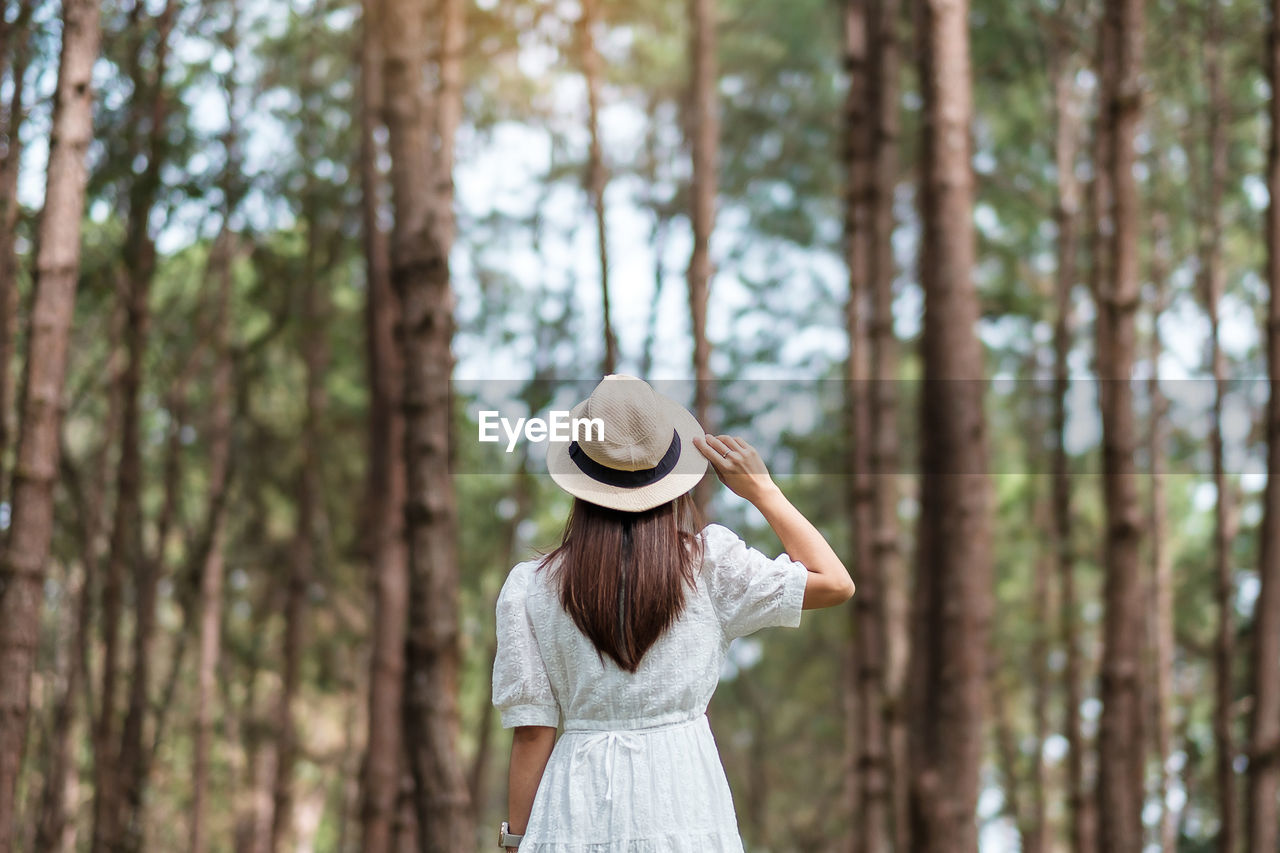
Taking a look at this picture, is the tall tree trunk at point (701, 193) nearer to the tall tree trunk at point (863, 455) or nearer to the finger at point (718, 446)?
the tall tree trunk at point (863, 455)

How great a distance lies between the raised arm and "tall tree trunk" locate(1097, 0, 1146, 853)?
451 centimetres

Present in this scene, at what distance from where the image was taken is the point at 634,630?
2.46 metres

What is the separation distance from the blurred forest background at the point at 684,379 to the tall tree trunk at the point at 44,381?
0.05 feet

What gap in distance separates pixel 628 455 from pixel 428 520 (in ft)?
11.7

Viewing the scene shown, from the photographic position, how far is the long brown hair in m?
2.45

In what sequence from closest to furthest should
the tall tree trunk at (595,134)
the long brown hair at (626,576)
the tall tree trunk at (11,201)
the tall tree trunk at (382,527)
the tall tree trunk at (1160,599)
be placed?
the long brown hair at (626,576) < the tall tree trunk at (11,201) < the tall tree trunk at (382,527) < the tall tree trunk at (595,134) < the tall tree trunk at (1160,599)

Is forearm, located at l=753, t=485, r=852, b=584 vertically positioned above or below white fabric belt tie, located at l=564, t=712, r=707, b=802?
above

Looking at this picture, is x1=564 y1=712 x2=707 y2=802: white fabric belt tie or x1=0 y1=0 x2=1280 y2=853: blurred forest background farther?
x1=0 y1=0 x2=1280 y2=853: blurred forest background

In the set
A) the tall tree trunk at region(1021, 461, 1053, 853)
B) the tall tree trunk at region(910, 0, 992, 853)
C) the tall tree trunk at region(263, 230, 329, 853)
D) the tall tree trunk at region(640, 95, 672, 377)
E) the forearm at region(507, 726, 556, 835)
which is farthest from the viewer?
the tall tree trunk at region(1021, 461, 1053, 853)

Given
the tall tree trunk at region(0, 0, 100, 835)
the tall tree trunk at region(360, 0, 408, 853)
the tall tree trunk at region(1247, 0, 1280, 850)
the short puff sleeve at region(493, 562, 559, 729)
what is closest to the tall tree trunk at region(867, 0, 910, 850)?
the tall tree trunk at region(1247, 0, 1280, 850)

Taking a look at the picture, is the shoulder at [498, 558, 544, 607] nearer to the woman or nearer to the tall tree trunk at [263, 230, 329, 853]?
the woman

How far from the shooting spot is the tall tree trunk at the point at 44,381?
14.8ft

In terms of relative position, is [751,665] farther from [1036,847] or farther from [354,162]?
[354,162]

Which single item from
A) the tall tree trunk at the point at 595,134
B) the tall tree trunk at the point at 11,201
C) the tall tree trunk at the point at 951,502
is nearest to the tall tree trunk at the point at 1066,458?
the tall tree trunk at the point at 595,134
